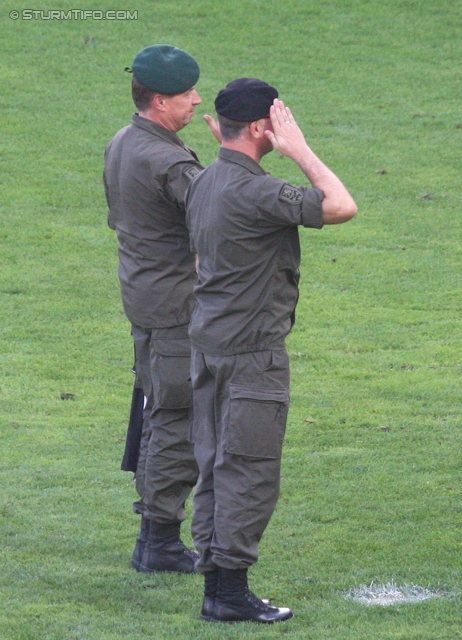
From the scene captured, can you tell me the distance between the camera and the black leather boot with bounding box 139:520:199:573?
16.8 feet

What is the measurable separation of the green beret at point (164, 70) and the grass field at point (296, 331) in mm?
2211

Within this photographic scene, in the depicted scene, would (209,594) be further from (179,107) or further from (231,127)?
(179,107)

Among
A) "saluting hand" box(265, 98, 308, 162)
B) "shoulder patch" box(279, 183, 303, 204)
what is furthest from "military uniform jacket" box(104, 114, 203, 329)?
"shoulder patch" box(279, 183, 303, 204)

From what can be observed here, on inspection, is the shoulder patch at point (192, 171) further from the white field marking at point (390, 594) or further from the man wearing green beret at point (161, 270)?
the white field marking at point (390, 594)

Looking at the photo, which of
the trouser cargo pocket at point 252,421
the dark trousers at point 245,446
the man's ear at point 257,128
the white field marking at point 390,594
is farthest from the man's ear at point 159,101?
the white field marking at point 390,594

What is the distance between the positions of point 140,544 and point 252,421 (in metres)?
1.24

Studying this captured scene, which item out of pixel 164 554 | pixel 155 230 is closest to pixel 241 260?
pixel 155 230

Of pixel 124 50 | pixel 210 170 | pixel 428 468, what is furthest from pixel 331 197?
pixel 124 50

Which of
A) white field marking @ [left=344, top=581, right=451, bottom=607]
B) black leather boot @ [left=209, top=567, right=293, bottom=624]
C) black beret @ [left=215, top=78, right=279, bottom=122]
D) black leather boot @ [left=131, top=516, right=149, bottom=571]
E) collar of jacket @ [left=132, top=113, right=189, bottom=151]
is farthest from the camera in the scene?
black leather boot @ [left=131, top=516, right=149, bottom=571]

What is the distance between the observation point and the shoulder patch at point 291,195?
409cm

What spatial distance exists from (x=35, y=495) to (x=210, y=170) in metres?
2.47

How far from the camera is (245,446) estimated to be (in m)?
4.29

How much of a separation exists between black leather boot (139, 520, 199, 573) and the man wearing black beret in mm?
703

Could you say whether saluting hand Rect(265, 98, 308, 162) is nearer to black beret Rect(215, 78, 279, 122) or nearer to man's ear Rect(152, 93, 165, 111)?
black beret Rect(215, 78, 279, 122)
